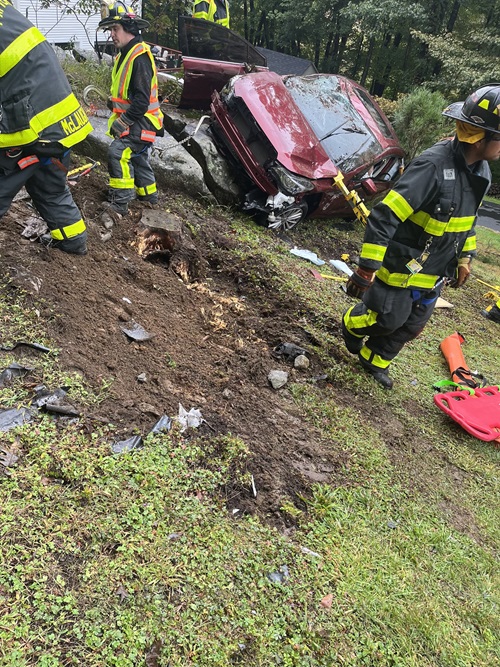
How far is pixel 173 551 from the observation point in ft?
6.33

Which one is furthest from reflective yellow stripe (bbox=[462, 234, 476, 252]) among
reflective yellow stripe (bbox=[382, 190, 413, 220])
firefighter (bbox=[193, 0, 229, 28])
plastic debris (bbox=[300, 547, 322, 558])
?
firefighter (bbox=[193, 0, 229, 28])

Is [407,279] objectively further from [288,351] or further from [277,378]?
[277,378]

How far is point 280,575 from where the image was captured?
204cm

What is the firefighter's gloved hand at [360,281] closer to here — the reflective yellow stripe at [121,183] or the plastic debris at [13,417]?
the plastic debris at [13,417]

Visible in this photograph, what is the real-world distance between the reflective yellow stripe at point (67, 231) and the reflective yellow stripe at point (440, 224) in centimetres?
230

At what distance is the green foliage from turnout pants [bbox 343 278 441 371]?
6.10 metres

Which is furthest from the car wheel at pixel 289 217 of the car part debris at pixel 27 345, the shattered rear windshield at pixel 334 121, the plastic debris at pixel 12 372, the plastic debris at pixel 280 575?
the plastic debris at pixel 280 575

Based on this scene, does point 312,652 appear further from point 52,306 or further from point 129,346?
point 52,306

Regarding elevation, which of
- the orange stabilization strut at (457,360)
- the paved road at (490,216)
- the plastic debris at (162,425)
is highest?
the plastic debris at (162,425)

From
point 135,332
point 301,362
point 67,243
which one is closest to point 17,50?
point 67,243

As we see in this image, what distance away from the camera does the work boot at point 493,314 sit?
6.08 m

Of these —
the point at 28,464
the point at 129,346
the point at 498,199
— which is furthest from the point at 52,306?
the point at 498,199

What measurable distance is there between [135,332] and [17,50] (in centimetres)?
172

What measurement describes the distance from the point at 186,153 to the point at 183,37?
101 inches
